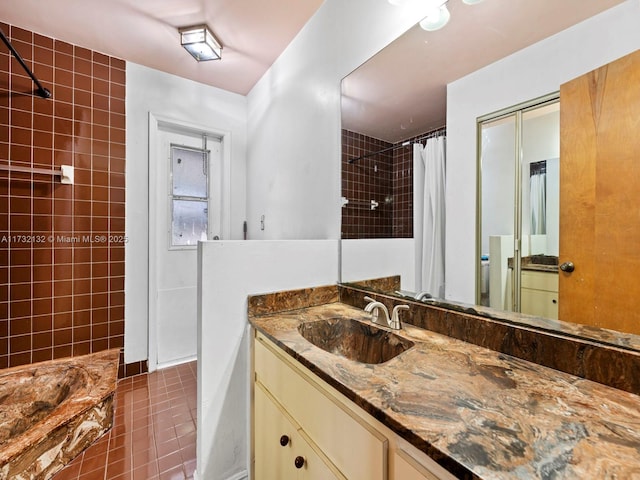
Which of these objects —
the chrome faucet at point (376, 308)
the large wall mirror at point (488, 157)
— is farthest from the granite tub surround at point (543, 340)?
the chrome faucet at point (376, 308)

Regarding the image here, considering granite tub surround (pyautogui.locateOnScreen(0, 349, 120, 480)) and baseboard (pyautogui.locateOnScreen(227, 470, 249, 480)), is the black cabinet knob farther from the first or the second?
granite tub surround (pyautogui.locateOnScreen(0, 349, 120, 480))

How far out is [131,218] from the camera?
7.38ft

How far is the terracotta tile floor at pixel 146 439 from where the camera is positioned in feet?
4.36

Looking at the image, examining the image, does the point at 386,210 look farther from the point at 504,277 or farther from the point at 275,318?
the point at 275,318

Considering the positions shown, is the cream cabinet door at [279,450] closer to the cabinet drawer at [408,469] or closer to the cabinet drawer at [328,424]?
the cabinet drawer at [328,424]

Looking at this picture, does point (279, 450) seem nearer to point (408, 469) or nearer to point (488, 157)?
point (408, 469)

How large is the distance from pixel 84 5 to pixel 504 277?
2685mm

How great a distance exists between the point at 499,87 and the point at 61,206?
2.74 metres

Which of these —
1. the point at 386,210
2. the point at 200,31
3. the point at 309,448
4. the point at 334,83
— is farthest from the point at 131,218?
the point at 309,448

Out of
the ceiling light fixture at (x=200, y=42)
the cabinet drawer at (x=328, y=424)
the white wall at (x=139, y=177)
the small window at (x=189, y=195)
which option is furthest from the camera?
the small window at (x=189, y=195)

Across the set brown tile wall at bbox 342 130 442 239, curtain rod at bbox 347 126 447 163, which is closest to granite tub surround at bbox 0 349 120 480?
brown tile wall at bbox 342 130 442 239

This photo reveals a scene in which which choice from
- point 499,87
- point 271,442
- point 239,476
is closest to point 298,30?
point 499,87

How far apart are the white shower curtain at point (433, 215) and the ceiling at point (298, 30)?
107 mm

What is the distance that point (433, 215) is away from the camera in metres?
1.11
